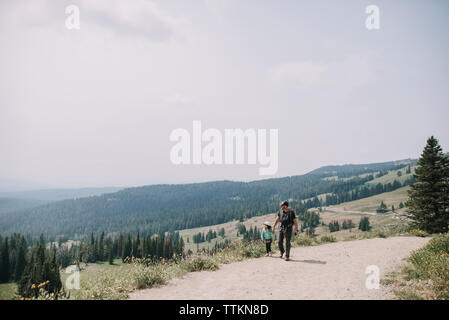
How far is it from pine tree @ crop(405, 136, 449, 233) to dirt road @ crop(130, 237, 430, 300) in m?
18.5

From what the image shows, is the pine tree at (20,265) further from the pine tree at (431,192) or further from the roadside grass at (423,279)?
the pine tree at (431,192)

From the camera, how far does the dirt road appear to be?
7.82 meters

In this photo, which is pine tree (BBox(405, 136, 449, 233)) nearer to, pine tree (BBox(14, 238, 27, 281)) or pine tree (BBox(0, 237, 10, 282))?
pine tree (BBox(14, 238, 27, 281))

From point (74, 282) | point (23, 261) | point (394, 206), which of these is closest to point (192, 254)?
point (74, 282)

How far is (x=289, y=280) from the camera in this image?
930 centimetres

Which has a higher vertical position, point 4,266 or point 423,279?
point 423,279

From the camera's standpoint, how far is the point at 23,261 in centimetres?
9181

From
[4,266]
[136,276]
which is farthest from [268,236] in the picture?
[4,266]

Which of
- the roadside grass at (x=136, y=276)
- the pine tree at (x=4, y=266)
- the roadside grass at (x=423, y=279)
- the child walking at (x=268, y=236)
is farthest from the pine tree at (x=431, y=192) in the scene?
the pine tree at (x=4, y=266)

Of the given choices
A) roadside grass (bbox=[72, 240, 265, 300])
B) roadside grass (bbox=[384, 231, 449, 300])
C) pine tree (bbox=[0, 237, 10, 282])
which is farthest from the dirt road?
pine tree (bbox=[0, 237, 10, 282])

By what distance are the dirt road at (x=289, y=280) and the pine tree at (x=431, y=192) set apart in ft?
60.6

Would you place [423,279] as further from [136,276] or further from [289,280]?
[136,276]

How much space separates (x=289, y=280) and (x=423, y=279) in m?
4.70
